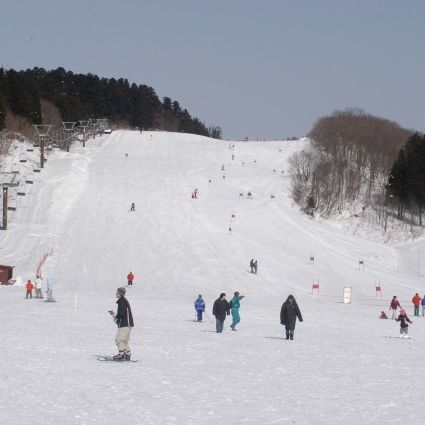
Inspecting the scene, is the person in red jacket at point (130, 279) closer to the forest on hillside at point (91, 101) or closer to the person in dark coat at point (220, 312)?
the person in dark coat at point (220, 312)

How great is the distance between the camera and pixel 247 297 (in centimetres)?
3556

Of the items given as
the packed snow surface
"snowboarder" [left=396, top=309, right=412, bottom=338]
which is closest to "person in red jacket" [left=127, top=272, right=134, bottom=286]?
the packed snow surface

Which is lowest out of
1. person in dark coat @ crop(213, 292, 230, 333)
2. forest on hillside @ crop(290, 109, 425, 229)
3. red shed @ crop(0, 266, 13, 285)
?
person in dark coat @ crop(213, 292, 230, 333)

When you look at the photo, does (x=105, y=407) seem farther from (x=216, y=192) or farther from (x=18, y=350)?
(x=216, y=192)

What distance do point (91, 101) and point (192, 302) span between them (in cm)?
12448

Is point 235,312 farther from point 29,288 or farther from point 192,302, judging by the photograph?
point 29,288

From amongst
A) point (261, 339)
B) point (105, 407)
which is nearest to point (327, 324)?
point (261, 339)

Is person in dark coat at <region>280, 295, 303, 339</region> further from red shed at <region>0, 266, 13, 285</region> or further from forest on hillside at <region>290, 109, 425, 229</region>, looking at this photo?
forest on hillside at <region>290, 109, 425, 229</region>

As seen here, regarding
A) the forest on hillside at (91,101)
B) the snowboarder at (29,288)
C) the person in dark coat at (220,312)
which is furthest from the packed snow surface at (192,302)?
the forest on hillside at (91,101)

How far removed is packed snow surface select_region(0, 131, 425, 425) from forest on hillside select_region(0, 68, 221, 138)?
34.7 feet

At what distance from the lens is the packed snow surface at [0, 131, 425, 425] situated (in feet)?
37.5

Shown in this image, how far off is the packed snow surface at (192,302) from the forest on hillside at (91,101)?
10.6 metres

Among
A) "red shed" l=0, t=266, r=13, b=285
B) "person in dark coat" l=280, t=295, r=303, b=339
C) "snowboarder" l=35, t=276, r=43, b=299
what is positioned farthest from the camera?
"red shed" l=0, t=266, r=13, b=285

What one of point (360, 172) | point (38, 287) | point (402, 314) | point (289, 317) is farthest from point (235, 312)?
point (360, 172)
